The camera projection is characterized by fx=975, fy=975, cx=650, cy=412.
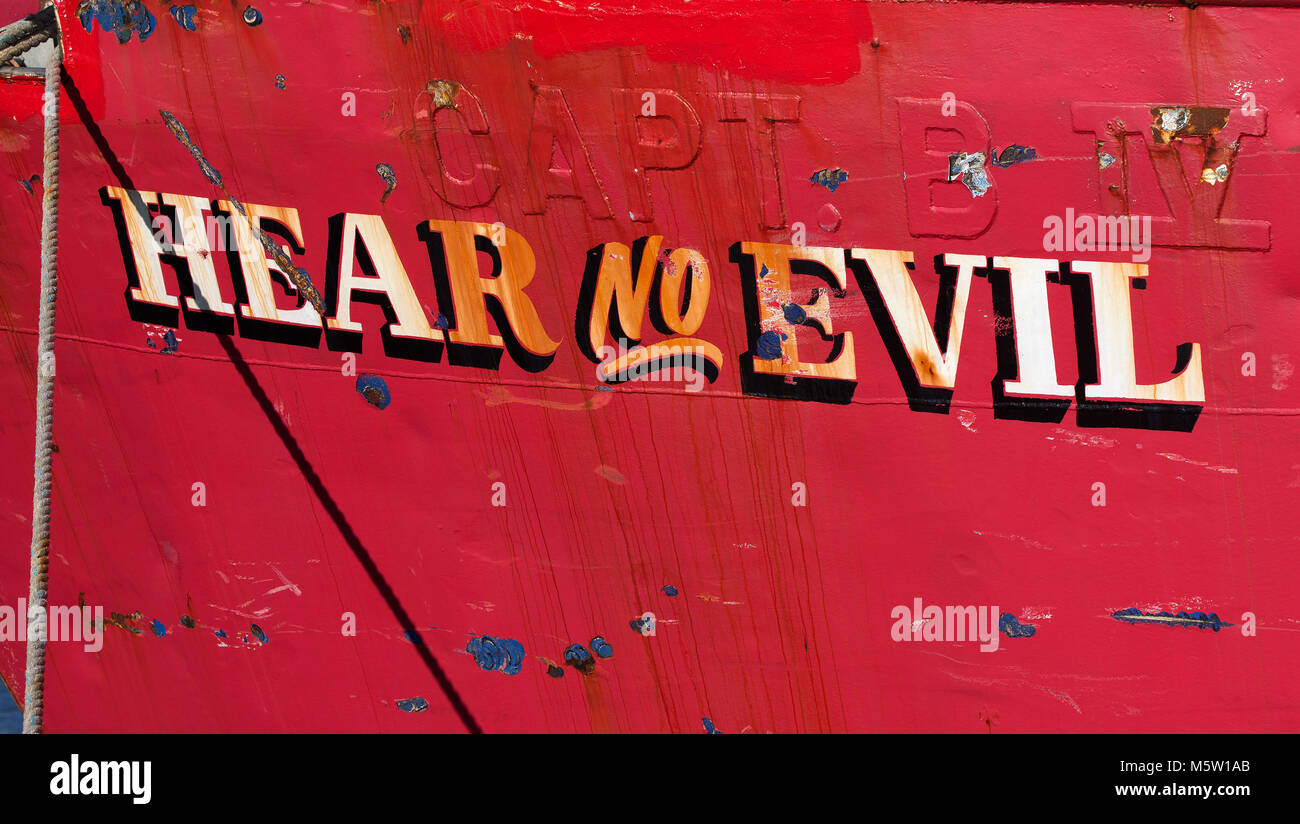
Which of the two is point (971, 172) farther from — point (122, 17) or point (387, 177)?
point (122, 17)

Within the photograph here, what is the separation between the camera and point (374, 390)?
131 inches

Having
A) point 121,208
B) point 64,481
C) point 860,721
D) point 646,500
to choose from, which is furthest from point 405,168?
point 860,721

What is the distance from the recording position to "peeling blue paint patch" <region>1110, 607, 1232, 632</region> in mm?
3143

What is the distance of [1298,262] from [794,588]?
1891 millimetres

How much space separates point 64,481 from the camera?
367 centimetres

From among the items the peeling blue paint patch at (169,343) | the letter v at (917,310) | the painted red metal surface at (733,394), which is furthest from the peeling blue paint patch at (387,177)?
the letter v at (917,310)

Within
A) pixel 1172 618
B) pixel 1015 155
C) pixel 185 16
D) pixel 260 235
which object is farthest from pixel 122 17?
pixel 1172 618

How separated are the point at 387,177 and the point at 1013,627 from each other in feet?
8.28

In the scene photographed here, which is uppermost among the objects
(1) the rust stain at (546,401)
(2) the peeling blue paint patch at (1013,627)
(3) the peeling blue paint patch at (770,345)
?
(3) the peeling blue paint patch at (770,345)

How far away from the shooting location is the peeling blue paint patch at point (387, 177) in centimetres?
321

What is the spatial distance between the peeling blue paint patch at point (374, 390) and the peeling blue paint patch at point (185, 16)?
1.31 meters

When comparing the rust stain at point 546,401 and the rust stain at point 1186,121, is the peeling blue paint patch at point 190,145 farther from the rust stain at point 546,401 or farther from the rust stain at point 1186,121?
the rust stain at point 1186,121

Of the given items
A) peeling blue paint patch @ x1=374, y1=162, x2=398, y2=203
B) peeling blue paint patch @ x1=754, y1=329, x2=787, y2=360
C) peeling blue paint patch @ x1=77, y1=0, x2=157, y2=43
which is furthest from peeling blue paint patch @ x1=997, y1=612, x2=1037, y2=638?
peeling blue paint patch @ x1=77, y1=0, x2=157, y2=43

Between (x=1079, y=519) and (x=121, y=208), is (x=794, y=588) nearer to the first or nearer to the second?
(x=1079, y=519)
